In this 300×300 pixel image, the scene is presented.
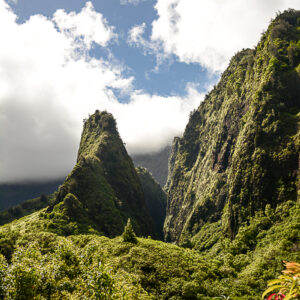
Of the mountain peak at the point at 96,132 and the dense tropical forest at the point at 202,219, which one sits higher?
the mountain peak at the point at 96,132

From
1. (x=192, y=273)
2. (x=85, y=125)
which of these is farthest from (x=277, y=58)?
(x=85, y=125)

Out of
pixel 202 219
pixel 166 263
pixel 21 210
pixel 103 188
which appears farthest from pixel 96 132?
pixel 166 263

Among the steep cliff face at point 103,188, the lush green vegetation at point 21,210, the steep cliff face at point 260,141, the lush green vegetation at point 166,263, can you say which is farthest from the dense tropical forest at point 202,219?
the lush green vegetation at point 21,210

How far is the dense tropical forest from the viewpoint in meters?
22.7

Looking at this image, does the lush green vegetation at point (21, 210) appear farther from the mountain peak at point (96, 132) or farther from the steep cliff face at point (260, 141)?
the steep cliff face at point (260, 141)

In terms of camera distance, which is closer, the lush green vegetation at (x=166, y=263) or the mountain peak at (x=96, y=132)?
the lush green vegetation at (x=166, y=263)

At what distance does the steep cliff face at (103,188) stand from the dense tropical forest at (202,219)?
0.62m

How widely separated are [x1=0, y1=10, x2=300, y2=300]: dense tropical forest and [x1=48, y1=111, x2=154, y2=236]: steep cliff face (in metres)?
0.62

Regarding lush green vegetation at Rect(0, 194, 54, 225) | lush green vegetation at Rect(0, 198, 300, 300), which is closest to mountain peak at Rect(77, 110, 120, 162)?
lush green vegetation at Rect(0, 194, 54, 225)

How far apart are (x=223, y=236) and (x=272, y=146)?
38.2 m

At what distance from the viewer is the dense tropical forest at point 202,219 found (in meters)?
22.7

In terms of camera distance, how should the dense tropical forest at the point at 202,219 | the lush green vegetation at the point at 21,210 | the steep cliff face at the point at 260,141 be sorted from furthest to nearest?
the lush green vegetation at the point at 21,210
the steep cliff face at the point at 260,141
the dense tropical forest at the point at 202,219

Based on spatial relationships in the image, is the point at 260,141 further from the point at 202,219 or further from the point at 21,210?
the point at 21,210

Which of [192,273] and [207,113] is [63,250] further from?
[207,113]
